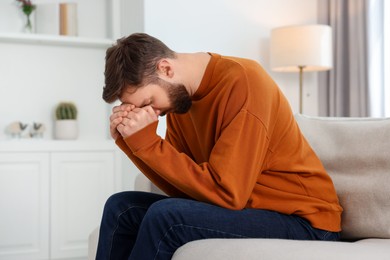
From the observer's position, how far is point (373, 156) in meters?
1.64

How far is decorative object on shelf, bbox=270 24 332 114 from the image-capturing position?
11.1 ft

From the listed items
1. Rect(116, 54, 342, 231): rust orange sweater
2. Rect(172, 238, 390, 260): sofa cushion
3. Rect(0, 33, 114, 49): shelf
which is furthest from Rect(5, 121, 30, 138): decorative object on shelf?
Rect(172, 238, 390, 260): sofa cushion

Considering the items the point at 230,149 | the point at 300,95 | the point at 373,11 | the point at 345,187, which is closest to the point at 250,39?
the point at 300,95

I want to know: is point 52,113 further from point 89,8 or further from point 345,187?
point 345,187

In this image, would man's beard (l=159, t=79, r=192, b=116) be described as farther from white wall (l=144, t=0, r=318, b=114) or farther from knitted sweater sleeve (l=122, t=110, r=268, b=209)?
white wall (l=144, t=0, r=318, b=114)

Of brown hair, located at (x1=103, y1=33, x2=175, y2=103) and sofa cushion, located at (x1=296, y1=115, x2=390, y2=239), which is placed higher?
brown hair, located at (x1=103, y1=33, x2=175, y2=103)

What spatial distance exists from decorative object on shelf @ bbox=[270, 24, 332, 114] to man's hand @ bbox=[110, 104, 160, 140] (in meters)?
2.08

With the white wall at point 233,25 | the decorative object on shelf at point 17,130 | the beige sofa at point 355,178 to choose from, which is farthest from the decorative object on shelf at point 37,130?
the beige sofa at point 355,178

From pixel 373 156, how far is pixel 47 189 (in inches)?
84.5

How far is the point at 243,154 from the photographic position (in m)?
1.34

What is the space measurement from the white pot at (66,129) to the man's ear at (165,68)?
6.73 ft

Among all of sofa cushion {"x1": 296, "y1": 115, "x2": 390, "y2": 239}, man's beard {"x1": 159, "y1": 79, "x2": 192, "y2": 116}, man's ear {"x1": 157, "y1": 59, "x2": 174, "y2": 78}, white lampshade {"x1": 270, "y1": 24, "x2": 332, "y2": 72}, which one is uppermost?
white lampshade {"x1": 270, "y1": 24, "x2": 332, "y2": 72}

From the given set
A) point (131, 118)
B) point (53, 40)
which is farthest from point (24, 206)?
point (131, 118)

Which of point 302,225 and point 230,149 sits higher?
point 230,149
